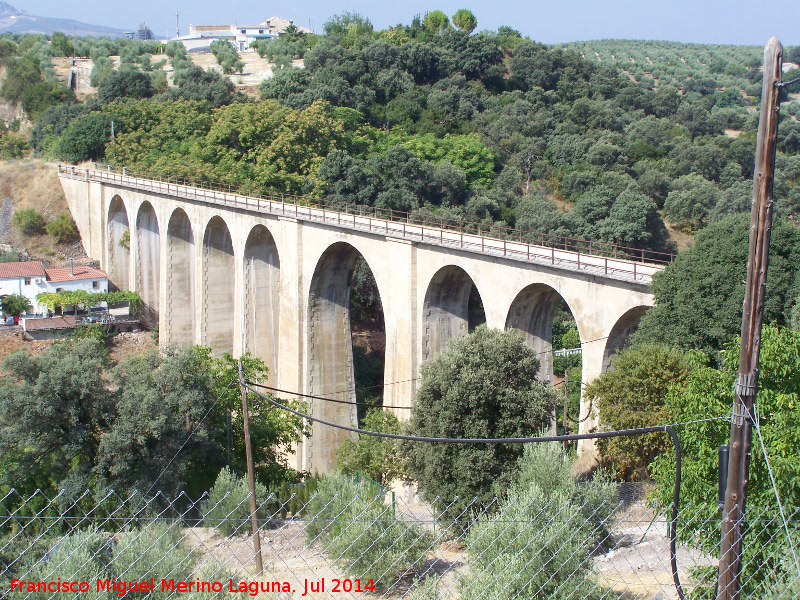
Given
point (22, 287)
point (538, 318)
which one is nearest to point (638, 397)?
point (538, 318)

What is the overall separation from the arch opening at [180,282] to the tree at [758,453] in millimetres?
36972

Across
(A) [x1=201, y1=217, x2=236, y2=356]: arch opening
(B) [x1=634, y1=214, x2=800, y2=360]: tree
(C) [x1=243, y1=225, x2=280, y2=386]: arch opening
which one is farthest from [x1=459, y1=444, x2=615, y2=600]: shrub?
(A) [x1=201, y1=217, x2=236, y2=356]: arch opening

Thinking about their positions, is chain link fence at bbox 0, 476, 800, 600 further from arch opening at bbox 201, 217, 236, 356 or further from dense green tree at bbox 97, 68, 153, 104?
dense green tree at bbox 97, 68, 153, 104

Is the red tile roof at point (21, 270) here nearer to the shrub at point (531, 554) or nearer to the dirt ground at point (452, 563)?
the dirt ground at point (452, 563)

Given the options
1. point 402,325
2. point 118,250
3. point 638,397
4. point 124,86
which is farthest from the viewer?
point 124,86

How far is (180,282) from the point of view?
4478 cm

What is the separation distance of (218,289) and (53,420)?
20977 mm

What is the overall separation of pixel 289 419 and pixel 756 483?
1969 cm

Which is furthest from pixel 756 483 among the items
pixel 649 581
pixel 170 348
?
pixel 170 348

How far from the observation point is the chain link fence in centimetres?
943

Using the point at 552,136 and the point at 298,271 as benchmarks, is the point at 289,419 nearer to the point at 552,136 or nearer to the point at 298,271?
the point at 298,271

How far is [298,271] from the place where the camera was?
31.9m

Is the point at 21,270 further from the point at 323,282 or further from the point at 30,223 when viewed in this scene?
the point at 323,282

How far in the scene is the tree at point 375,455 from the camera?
74.2 feet
